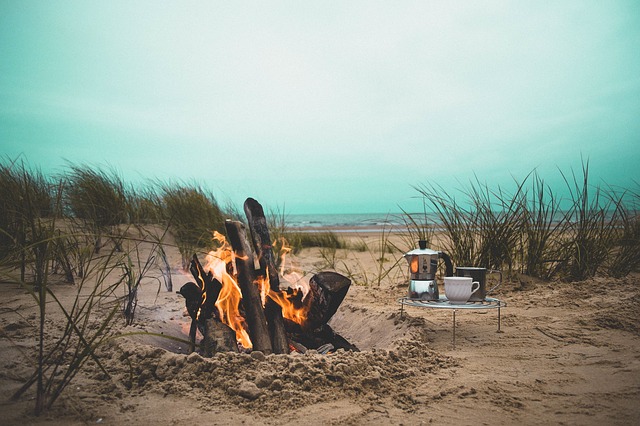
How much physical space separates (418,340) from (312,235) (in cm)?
726

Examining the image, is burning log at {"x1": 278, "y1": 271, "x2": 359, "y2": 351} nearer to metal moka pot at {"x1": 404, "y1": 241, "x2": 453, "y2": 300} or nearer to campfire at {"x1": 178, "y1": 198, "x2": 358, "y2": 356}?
campfire at {"x1": 178, "y1": 198, "x2": 358, "y2": 356}

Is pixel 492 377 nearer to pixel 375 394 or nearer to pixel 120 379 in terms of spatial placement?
pixel 375 394

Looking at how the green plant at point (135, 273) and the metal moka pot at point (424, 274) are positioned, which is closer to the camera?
the green plant at point (135, 273)

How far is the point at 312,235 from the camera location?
9938mm

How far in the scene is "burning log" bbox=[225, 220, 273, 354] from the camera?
2.61m

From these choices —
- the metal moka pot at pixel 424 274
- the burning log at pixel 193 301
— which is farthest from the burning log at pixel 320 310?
the burning log at pixel 193 301

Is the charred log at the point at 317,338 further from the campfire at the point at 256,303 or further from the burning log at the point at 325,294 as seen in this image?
the burning log at the point at 325,294

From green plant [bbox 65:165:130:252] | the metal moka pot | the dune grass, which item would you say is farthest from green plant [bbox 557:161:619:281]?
green plant [bbox 65:165:130:252]

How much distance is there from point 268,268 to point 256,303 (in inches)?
14.8

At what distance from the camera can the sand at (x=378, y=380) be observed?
173cm

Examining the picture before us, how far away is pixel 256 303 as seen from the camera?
269 cm

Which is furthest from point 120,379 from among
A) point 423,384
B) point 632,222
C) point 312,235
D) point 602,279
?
point 312,235

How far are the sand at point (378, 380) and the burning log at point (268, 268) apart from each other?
0.47 metres

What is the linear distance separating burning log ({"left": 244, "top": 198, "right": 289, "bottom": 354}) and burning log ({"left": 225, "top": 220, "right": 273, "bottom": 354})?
84 mm
